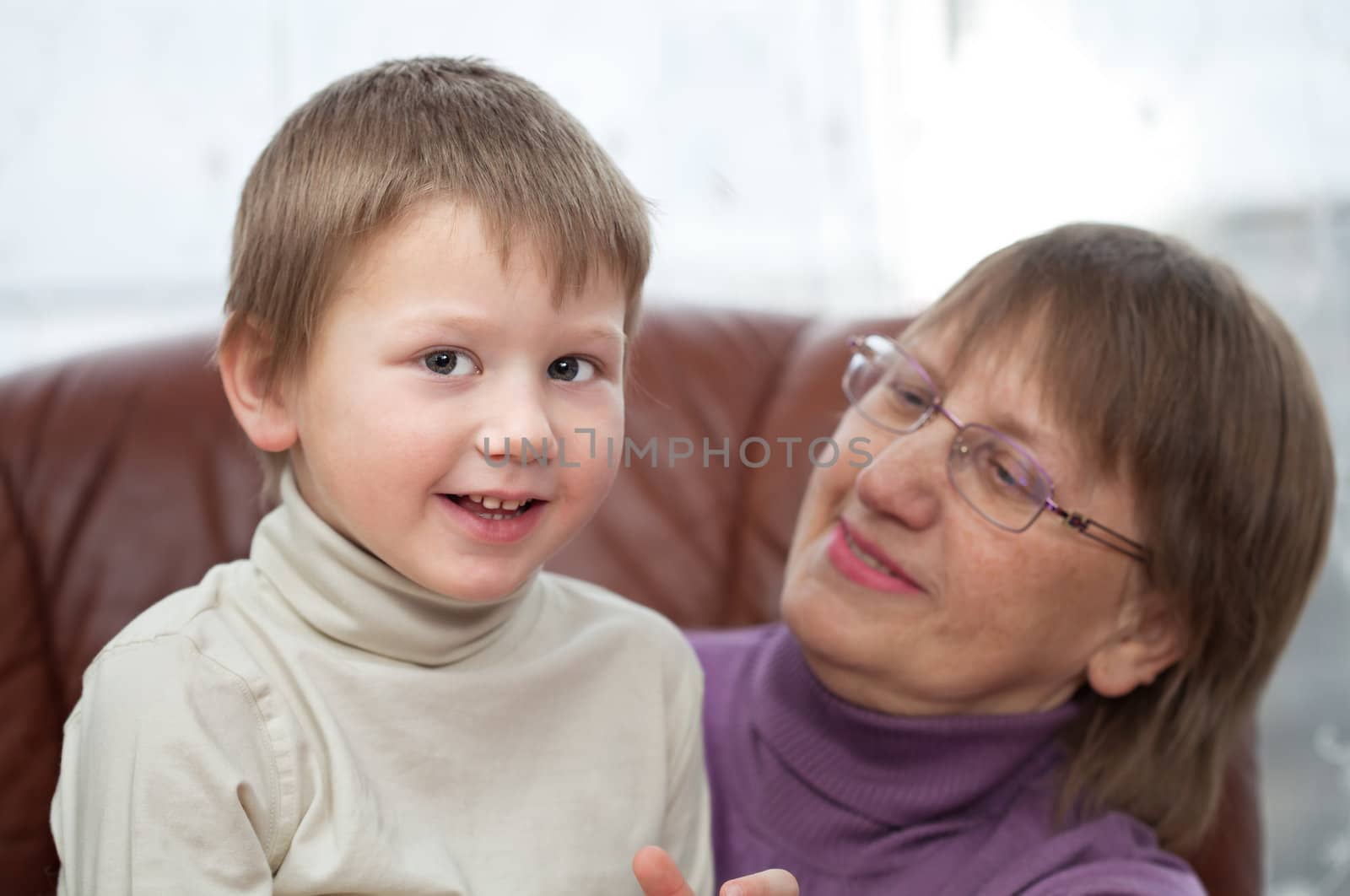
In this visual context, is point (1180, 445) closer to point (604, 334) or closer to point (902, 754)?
point (902, 754)

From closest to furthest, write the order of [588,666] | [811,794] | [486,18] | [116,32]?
[588,666]
[811,794]
[116,32]
[486,18]

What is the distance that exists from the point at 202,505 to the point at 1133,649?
4.00ft

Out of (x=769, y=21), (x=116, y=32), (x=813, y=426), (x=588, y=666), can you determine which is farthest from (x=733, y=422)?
(x=116, y=32)

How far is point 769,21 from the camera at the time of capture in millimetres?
2523

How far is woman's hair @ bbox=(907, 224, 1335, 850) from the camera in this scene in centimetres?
133

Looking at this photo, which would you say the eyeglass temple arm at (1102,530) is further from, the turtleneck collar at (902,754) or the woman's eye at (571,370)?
Result: the woman's eye at (571,370)

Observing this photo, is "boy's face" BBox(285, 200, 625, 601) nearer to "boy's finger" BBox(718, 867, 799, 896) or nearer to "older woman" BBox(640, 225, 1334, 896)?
"boy's finger" BBox(718, 867, 799, 896)

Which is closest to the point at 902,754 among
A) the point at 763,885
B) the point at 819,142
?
the point at 763,885

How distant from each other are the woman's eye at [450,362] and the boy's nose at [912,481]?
1.88 ft

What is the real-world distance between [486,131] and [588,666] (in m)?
0.54

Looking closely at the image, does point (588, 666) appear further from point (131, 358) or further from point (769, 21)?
point (769, 21)

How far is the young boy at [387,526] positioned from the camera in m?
0.91

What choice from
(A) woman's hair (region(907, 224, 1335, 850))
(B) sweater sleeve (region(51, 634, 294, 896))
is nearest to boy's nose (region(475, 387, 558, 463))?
(B) sweater sleeve (region(51, 634, 294, 896))

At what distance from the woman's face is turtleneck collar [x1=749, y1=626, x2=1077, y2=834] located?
0.12 feet
